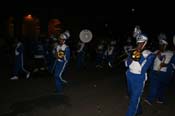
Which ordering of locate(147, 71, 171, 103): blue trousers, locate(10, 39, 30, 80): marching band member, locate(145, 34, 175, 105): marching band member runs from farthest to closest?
locate(10, 39, 30, 80): marching band member → locate(147, 71, 171, 103): blue trousers → locate(145, 34, 175, 105): marching band member

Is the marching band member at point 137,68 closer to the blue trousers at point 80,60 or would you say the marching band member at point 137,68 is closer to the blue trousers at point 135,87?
the blue trousers at point 135,87

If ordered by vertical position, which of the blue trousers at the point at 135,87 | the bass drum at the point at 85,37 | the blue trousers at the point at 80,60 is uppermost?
the bass drum at the point at 85,37

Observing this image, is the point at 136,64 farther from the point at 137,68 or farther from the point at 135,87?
the point at 135,87

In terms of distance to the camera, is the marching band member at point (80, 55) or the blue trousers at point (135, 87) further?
the marching band member at point (80, 55)

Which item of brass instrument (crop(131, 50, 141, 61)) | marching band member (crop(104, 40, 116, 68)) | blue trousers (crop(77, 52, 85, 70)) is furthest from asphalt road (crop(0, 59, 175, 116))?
marching band member (crop(104, 40, 116, 68))

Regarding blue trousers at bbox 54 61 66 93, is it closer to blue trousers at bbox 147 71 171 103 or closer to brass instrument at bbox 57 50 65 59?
brass instrument at bbox 57 50 65 59

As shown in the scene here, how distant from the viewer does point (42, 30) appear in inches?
1166

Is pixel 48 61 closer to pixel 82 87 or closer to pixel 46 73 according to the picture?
pixel 46 73

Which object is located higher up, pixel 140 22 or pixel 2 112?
pixel 140 22

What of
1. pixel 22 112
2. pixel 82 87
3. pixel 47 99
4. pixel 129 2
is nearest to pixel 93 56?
pixel 82 87

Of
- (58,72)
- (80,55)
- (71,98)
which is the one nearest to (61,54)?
(58,72)

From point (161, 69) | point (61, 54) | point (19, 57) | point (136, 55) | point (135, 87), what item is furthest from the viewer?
point (19, 57)

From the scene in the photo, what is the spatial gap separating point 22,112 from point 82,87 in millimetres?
4079

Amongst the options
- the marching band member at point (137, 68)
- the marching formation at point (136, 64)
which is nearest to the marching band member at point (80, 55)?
the marching formation at point (136, 64)
